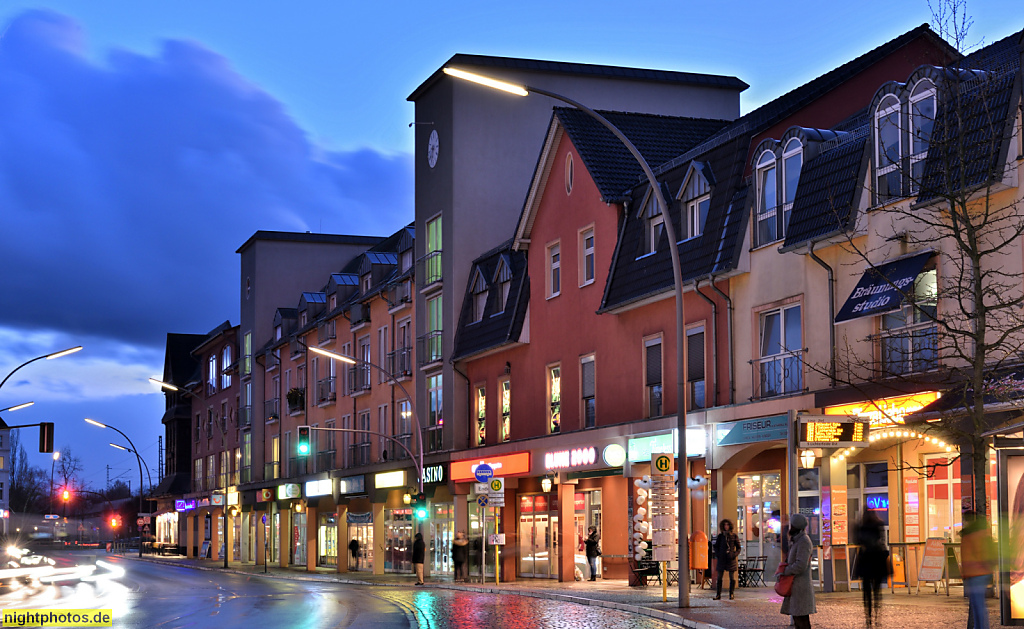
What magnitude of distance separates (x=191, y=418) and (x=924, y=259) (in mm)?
75054

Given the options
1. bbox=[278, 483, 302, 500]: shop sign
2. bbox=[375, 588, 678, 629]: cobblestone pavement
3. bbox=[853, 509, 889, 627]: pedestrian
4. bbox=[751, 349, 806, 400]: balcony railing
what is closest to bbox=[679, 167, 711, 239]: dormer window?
bbox=[751, 349, 806, 400]: balcony railing

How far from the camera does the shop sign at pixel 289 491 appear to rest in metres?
59.6

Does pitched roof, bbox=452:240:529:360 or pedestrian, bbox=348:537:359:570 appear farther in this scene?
pedestrian, bbox=348:537:359:570

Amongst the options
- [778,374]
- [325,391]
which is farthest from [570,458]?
[325,391]

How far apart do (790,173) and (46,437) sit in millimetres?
31683

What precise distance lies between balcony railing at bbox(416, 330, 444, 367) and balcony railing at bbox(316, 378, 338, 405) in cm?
1271

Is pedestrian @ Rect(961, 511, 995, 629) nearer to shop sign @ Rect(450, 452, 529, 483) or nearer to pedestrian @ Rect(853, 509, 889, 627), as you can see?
pedestrian @ Rect(853, 509, 889, 627)

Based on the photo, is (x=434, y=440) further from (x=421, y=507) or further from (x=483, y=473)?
(x=483, y=473)

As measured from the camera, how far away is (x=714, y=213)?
2878 centimetres

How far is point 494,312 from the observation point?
135 ft

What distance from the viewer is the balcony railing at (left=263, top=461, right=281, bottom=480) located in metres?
65.4

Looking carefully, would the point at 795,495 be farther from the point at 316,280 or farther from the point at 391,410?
the point at 316,280

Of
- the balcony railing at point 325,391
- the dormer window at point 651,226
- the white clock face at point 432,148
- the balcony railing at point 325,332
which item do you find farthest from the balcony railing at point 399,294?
the dormer window at point 651,226

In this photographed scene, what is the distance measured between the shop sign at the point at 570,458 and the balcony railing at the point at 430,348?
9.43 metres
